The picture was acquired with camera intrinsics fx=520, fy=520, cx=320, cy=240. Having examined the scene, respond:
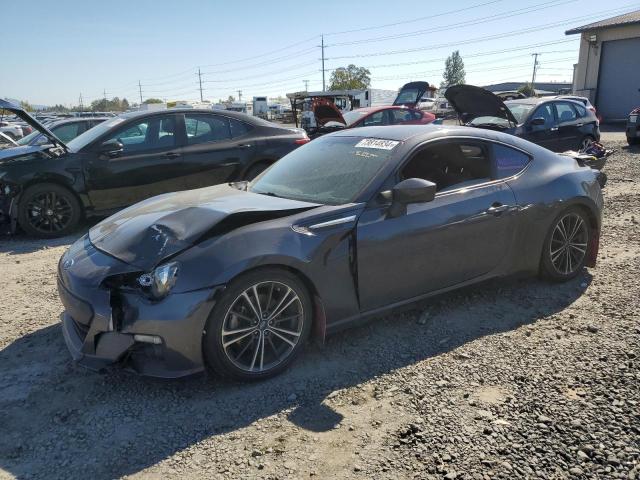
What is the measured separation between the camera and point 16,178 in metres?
6.66

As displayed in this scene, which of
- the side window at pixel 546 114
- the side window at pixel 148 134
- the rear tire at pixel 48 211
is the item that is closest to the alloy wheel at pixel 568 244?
the side window at pixel 148 134

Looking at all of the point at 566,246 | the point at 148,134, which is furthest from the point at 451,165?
the point at 148,134

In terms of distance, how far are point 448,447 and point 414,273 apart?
1379 millimetres

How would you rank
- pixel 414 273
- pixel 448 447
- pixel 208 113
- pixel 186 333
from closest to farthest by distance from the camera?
pixel 448 447 → pixel 186 333 → pixel 414 273 → pixel 208 113

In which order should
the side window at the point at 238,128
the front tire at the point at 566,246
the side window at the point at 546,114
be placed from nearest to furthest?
the front tire at the point at 566,246
the side window at the point at 238,128
the side window at the point at 546,114

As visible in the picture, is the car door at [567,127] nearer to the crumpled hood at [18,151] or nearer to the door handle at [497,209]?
the door handle at [497,209]

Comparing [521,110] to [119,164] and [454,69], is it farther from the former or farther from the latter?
[454,69]

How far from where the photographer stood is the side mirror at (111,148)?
7.05 m

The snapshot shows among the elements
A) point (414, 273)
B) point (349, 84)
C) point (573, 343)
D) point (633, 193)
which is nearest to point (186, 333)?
point (414, 273)

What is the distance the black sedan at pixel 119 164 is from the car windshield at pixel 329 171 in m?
3.30

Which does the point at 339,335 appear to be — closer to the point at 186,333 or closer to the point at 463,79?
the point at 186,333

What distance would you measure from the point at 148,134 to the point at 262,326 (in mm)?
5062

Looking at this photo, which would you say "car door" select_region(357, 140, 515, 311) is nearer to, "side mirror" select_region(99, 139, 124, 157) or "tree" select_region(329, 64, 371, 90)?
"side mirror" select_region(99, 139, 124, 157)

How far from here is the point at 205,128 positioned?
25.1ft
